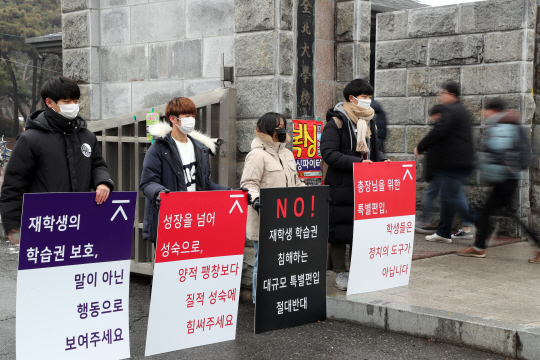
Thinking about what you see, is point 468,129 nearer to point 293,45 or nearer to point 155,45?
point 293,45

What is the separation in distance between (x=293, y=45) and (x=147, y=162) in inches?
94.5

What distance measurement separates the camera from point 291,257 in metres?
5.09

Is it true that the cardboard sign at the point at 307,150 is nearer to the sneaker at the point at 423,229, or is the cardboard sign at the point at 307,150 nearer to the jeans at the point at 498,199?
the jeans at the point at 498,199

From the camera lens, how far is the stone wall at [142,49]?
7.16 m

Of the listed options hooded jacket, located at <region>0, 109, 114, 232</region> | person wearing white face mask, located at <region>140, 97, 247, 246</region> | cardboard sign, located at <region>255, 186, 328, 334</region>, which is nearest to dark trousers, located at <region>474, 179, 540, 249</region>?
cardboard sign, located at <region>255, 186, 328, 334</region>

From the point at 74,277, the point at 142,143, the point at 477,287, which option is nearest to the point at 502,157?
the point at 477,287

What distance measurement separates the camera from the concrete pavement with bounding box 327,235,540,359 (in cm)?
480

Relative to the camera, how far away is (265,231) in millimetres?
4922

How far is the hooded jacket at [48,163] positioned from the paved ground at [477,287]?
2600mm

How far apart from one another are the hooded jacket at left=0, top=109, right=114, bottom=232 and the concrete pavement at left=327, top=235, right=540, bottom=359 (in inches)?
98.5

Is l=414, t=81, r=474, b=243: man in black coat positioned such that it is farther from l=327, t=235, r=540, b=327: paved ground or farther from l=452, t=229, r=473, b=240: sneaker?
l=452, t=229, r=473, b=240: sneaker

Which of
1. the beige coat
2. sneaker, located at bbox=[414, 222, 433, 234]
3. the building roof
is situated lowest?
sneaker, located at bbox=[414, 222, 433, 234]

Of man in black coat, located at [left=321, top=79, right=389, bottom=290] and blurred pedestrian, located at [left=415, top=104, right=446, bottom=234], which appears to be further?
blurred pedestrian, located at [left=415, top=104, right=446, bottom=234]

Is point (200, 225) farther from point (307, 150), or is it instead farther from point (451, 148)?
point (451, 148)
